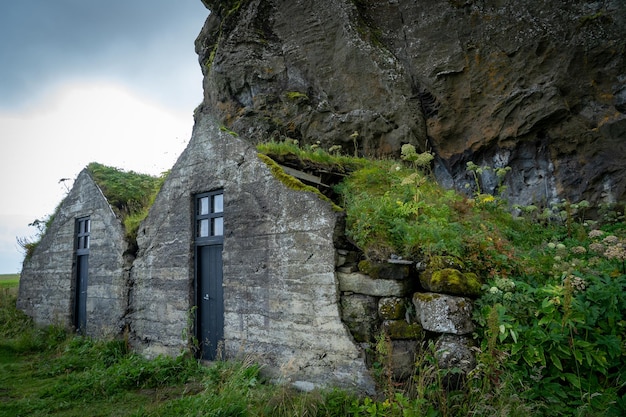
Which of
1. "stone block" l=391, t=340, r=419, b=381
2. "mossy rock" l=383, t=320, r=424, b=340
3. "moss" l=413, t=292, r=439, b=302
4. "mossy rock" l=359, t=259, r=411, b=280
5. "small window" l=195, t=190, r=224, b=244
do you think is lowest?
"stone block" l=391, t=340, r=419, b=381

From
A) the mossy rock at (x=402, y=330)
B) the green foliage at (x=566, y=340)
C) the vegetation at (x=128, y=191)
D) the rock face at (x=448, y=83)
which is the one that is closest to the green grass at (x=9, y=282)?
the vegetation at (x=128, y=191)

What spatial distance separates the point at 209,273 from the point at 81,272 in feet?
18.6

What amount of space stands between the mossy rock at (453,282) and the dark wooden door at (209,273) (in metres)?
3.86

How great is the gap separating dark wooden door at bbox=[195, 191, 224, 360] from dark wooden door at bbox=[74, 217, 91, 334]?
4.76 metres

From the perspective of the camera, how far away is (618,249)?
15.0 ft

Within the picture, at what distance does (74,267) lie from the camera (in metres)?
11.0

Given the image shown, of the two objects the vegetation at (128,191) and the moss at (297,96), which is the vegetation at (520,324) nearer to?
the vegetation at (128,191)

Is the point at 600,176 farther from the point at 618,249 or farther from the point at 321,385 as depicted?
the point at 321,385

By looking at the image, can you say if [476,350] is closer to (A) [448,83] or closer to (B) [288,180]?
(B) [288,180]

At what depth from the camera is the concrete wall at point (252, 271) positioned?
218 inches

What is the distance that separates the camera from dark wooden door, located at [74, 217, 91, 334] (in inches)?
419

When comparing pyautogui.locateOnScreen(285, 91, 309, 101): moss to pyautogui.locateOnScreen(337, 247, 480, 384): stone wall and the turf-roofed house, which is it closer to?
the turf-roofed house

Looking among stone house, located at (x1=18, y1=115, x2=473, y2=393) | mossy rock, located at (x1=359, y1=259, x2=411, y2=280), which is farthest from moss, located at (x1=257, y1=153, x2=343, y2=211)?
mossy rock, located at (x1=359, y1=259, x2=411, y2=280)

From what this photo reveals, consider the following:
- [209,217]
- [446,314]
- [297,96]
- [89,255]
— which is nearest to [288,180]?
[209,217]
